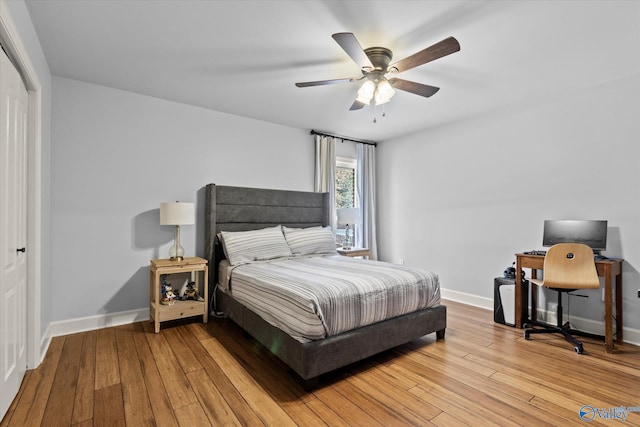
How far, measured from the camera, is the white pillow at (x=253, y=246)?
3.66m

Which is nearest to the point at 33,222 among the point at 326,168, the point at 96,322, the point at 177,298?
the point at 96,322

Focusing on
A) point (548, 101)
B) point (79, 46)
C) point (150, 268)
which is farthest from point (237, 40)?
point (548, 101)

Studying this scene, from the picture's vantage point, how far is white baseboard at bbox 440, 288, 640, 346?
310cm

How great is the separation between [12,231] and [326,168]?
3.85m

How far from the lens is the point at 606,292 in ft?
9.50

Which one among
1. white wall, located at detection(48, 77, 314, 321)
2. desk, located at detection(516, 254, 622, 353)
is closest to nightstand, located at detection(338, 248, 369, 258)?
white wall, located at detection(48, 77, 314, 321)

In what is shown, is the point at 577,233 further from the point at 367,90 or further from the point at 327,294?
the point at 327,294

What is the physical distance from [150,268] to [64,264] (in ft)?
2.56

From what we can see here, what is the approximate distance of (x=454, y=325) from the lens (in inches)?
141

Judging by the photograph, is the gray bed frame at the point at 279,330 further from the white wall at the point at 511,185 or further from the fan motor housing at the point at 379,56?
the fan motor housing at the point at 379,56

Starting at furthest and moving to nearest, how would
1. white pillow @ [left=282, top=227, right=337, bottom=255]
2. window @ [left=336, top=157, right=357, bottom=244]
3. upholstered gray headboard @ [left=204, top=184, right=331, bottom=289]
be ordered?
window @ [left=336, top=157, right=357, bottom=244], white pillow @ [left=282, top=227, right=337, bottom=255], upholstered gray headboard @ [left=204, top=184, right=331, bottom=289]

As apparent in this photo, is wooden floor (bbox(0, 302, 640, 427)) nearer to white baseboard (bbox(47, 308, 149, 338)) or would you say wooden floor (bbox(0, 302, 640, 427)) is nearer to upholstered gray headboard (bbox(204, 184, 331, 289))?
white baseboard (bbox(47, 308, 149, 338))

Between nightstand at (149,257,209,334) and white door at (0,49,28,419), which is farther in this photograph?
nightstand at (149,257,209,334)

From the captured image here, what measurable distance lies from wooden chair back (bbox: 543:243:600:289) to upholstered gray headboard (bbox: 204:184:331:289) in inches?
114
